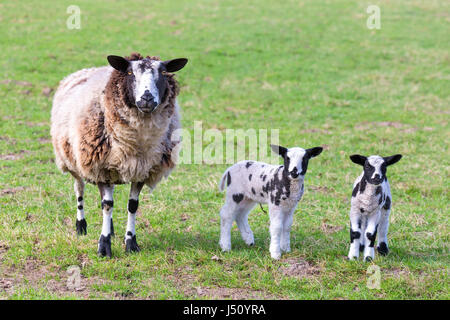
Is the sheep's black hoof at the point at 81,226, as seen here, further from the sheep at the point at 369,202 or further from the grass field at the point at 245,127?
the sheep at the point at 369,202

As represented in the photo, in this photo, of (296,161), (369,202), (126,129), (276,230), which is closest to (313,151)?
(296,161)

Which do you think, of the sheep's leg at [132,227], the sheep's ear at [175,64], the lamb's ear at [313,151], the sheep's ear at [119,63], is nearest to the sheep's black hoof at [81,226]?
the sheep's leg at [132,227]

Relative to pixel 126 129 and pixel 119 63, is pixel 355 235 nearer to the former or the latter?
pixel 126 129

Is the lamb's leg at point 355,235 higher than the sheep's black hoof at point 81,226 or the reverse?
higher

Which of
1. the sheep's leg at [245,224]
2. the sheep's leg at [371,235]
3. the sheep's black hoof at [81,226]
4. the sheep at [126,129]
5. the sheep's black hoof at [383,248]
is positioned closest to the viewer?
the sheep's leg at [371,235]

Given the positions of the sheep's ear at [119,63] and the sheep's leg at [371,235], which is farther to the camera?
the sheep's ear at [119,63]

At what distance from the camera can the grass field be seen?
692 cm

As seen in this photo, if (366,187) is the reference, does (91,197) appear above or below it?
below

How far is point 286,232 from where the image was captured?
25.0ft

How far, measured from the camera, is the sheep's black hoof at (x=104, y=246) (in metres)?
7.58

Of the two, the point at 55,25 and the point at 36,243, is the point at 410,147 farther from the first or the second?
the point at 55,25

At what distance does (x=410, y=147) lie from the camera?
555 inches

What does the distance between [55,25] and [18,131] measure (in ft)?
40.3
